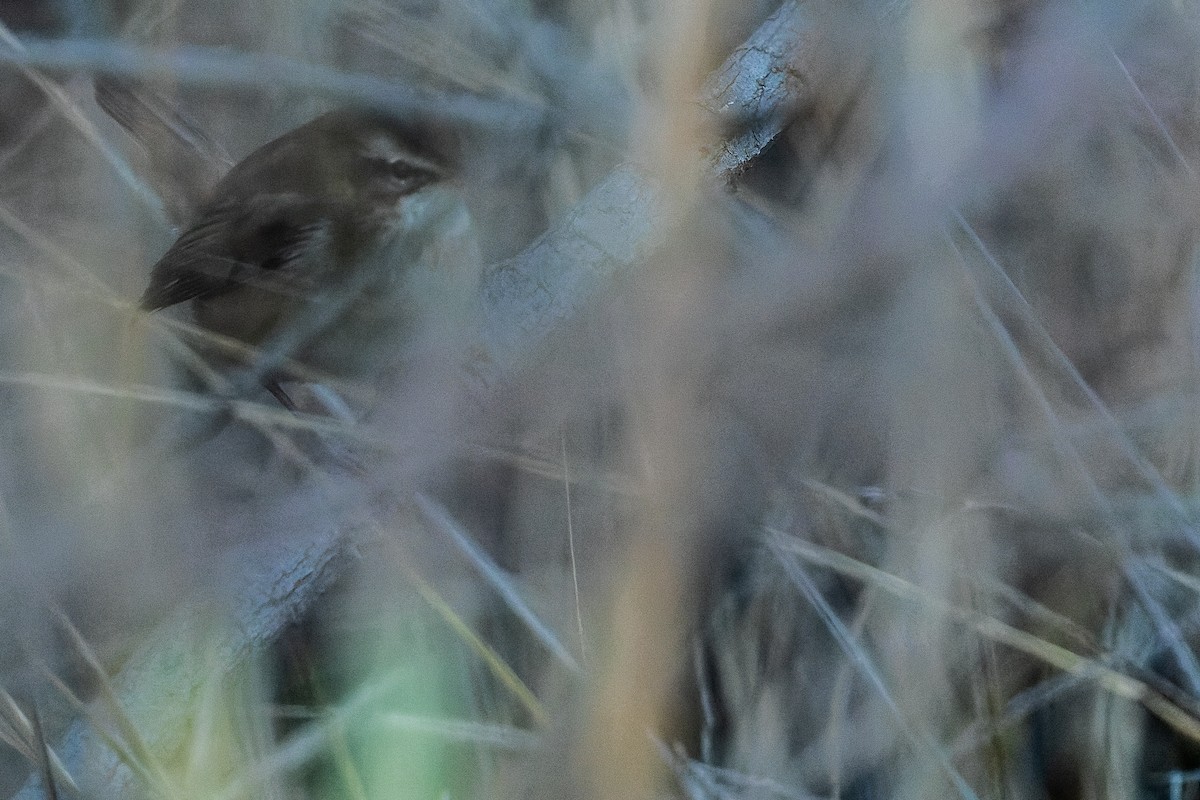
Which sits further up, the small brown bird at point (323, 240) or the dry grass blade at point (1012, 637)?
the small brown bird at point (323, 240)

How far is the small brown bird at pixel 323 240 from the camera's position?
32.1 inches

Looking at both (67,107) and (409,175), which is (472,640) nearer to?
(409,175)

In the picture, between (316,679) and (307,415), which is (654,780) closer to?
(316,679)

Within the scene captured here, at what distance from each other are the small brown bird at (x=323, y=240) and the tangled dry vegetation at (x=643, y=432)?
3cm

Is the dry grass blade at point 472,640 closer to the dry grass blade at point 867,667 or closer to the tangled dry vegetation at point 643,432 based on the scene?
the tangled dry vegetation at point 643,432

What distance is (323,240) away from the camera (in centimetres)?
84

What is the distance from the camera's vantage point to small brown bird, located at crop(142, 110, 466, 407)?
0.81 metres

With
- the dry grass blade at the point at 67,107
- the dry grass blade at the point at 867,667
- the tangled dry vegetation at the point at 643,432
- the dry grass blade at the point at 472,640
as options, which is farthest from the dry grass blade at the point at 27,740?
the dry grass blade at the point at 867,667

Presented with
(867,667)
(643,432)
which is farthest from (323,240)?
(867,667)

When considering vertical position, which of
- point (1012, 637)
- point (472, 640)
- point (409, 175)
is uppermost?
point (409, 175)

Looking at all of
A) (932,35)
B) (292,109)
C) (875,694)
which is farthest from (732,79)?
(875,694)

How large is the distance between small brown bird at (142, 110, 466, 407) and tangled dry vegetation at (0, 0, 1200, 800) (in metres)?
0.03

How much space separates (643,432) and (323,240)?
34cm

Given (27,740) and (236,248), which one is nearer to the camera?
(27,740)
